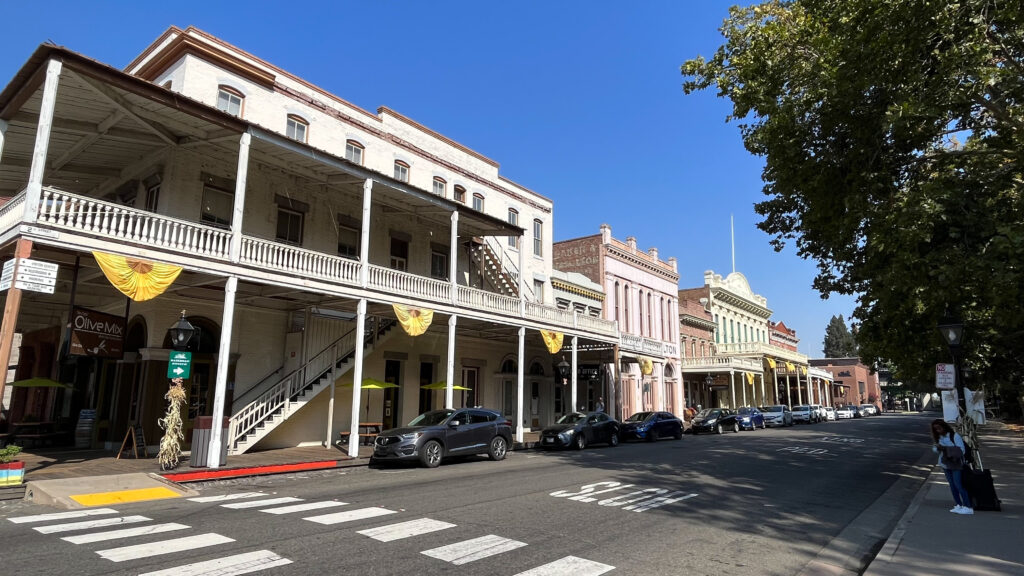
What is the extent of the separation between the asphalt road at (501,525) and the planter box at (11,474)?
5.28 ft

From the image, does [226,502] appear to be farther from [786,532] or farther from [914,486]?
[914,486]

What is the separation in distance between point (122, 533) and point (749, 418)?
34650mm

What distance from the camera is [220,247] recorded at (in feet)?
46.8

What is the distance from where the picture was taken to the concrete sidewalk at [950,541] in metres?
5.90

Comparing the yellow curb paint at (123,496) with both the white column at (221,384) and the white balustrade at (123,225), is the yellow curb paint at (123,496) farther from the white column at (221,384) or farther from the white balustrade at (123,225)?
the white balustrade at (123,225)

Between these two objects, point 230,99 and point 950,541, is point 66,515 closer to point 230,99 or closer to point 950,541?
point 950,541

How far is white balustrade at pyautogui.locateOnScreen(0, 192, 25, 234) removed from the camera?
11509 millimetres

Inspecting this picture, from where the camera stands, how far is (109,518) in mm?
8094

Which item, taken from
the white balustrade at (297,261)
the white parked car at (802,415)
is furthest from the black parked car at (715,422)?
the white balustrade at (297,261)

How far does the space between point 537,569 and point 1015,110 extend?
13.3 metres

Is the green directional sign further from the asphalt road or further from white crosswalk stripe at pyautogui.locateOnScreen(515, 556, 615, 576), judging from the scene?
white crosswalk stripe at pyautogui.locateOnScreen(515, 556, 615, 576)

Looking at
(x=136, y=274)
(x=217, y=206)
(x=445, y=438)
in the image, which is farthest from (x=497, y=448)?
(x=217, y=206)

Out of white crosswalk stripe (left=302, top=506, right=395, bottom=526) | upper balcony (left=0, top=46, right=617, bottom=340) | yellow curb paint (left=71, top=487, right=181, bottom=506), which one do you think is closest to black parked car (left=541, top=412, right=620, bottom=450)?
upper balcony (left=0, top=46, right=617, bottom=340)

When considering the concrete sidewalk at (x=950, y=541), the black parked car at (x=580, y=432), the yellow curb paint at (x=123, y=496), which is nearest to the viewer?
the concrete sidewalk at (x=950, y=541)
